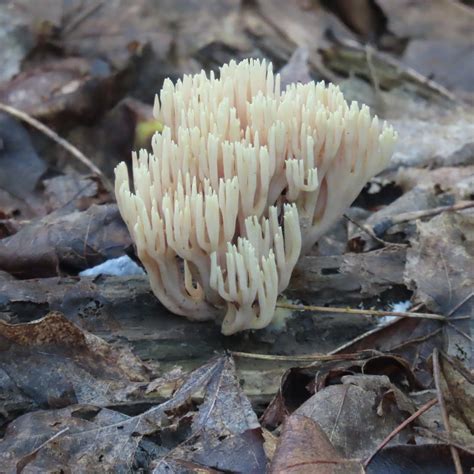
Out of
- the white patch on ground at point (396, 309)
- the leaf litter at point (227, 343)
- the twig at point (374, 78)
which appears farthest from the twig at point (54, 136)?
the twig at point (374, 78)

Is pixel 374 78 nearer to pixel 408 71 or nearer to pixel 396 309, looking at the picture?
pixel 408 71

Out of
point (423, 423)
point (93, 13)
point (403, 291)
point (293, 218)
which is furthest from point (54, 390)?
point (93, 13)

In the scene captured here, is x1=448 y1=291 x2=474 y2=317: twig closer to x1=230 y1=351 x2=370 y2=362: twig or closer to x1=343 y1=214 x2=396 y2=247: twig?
x1=230 y1=351 x2=370 y2=362: twig

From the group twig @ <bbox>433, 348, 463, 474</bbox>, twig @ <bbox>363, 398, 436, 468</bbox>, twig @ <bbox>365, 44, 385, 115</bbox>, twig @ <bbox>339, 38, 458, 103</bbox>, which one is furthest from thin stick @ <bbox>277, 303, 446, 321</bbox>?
twig @ <bbox>339, 38, 458, 103</bbox>

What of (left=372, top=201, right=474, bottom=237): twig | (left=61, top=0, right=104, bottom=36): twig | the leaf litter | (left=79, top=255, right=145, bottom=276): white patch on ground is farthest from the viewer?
(left=61, top=0, right=104, bottom=36): twig

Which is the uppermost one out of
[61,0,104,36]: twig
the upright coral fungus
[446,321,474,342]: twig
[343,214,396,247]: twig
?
the upright coral fungus

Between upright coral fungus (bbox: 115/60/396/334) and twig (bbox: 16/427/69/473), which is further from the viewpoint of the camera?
upright coral fungus (bbox: 115/60/396/334)
